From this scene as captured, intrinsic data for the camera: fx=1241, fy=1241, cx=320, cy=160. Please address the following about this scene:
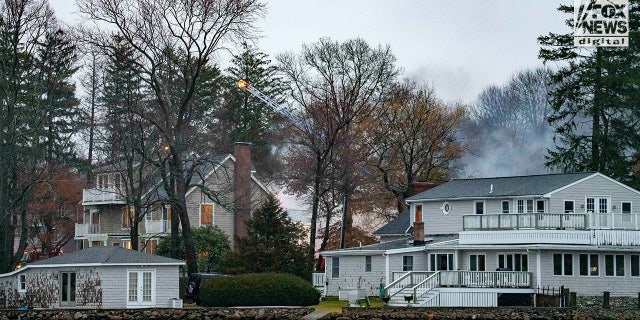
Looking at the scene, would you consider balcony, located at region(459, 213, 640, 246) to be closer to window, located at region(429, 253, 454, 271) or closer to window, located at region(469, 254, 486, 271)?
window, located at region(469, 254, 486, 271)

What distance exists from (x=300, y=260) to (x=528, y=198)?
489 inches

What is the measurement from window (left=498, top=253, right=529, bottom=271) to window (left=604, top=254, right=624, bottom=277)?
13.4 feet

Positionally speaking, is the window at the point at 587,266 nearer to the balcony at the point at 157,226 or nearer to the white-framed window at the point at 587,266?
the white-framed window at the point at 587,266

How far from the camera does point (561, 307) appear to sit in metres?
57.9

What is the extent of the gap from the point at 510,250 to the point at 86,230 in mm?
38380

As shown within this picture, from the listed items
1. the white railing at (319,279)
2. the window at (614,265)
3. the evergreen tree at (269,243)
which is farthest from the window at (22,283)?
the window at (614,265)

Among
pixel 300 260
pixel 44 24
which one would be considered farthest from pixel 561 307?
pixel 44 24

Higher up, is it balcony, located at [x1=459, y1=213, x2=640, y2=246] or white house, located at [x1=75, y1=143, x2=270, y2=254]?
white house, located at [x1=75, y1=143, x2=270, y2=254]

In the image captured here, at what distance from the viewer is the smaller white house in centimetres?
5731

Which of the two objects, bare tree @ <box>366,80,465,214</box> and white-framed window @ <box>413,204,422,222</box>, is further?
bare tree @ <box>366,80,465,214</box>

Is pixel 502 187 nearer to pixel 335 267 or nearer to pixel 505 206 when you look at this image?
pixel 505 206

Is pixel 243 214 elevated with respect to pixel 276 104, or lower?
lower

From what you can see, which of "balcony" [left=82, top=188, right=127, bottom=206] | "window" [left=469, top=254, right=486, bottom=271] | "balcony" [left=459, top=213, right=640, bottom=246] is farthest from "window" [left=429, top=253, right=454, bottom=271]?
"balcony" [left=82, top=188, right=127, bottom=206]

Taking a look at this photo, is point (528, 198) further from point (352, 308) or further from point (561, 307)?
point (352, 308)
